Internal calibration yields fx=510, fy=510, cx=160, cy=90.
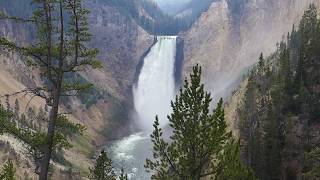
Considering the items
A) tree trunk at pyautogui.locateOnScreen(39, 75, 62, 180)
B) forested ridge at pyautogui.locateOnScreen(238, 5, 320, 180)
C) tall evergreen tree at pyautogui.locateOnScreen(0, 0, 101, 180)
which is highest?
forested ridge at pyautogui.locateOnScreen(238, 5, 320, 180)

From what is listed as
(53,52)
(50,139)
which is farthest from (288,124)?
(50,139)

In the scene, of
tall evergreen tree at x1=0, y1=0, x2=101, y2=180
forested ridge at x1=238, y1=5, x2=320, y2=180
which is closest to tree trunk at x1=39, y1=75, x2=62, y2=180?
tall evergreen tree at x1=0, y1=0, x2=101, y2=180

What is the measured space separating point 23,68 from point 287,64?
125730 mm

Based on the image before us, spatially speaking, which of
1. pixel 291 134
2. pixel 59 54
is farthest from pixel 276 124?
pixel 59 54

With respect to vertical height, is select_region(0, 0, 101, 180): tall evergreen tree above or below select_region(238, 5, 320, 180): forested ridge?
below

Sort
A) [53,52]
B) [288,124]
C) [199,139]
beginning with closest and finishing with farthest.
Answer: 1. [53,52]
2. [199,139]
3. [288,124]

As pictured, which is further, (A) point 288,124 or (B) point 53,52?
Answer: (A) point 288,124

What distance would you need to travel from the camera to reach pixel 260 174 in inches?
2879

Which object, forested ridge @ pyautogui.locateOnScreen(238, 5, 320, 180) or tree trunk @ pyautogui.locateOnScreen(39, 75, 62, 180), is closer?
tree trunk @ pyautogui.locateOnScreen(39, 75, 62, 180)

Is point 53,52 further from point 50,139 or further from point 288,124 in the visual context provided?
point 288,124

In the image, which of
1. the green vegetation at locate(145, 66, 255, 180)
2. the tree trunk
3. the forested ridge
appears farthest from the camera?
the forested ridge

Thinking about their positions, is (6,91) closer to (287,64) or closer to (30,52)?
(287,64)

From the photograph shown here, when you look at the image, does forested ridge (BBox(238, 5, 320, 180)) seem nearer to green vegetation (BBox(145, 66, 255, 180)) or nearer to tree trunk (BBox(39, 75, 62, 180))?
green vegetation (BBox(145, 66, 255, 180))

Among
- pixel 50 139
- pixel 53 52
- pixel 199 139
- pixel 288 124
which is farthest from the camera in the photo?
pixel 288 124
